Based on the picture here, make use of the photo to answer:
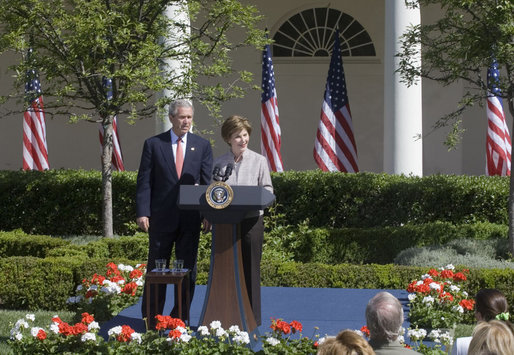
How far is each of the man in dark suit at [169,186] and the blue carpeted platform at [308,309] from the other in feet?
1.96

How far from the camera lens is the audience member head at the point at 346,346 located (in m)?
3.31

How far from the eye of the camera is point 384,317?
3.88 metres

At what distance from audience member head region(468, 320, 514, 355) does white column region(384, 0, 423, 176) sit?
11.0 metres

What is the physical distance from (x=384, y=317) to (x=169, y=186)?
2869 millimetres

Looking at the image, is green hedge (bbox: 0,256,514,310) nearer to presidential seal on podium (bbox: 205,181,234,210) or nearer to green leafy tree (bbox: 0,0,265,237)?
green leafy tree (bbox: 0,0,265,237)

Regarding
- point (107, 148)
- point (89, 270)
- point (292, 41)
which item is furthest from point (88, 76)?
point (292, 41)

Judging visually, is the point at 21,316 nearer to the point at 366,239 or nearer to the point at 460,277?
the point at 460,277

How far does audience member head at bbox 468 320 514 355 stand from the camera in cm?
328

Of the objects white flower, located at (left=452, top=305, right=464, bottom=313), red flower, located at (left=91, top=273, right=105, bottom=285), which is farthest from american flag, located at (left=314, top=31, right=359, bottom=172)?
white flower, located at (left=452, top=305, right=464, bottom=313)

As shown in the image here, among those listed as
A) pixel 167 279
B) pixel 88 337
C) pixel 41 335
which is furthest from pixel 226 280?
pixel 41 335

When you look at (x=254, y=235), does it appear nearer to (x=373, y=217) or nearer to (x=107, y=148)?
(x=107, y=148)

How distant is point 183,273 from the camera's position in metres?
5.97

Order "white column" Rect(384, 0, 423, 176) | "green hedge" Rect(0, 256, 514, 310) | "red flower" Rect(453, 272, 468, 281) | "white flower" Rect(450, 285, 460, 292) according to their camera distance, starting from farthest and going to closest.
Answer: "white column" Rect(384, 0, 423, 176) < "green hedge" Rect(0, 256, 514, 310) < "red flower" Rect(453, 272, 468, 281) < "white flower" Rect(450, 285, 460, 292)

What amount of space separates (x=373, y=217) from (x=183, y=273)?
25.4ft
